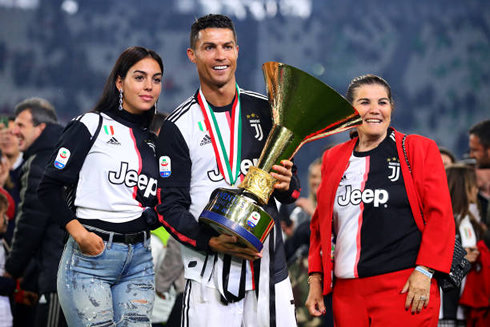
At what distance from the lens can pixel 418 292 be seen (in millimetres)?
2256

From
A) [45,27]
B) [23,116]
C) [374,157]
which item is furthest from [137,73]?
[45,27]

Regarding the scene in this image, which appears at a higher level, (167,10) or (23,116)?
(167,10)

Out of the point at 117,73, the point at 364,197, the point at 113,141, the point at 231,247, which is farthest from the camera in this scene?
the point at 117,73

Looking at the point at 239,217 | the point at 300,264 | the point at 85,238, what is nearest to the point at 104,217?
the point at 85,238

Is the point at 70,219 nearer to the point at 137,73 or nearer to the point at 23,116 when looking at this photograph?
the point at 137,73

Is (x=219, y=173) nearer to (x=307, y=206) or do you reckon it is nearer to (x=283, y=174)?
(x=283, y=174)

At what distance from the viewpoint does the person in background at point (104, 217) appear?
2414 mm

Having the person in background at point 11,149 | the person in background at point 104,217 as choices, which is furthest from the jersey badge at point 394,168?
the person in background at point 11,149

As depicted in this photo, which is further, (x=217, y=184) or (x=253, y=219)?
(x=217, y=184)

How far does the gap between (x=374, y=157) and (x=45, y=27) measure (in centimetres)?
1554

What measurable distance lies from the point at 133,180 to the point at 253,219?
2.32 feet

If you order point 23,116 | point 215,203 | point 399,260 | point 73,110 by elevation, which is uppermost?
point 73,110

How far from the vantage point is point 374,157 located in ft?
8.12

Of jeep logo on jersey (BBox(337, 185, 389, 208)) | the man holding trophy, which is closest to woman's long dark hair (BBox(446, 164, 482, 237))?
jeep logo on jersey (BBox(337, 185, 389, 208))
